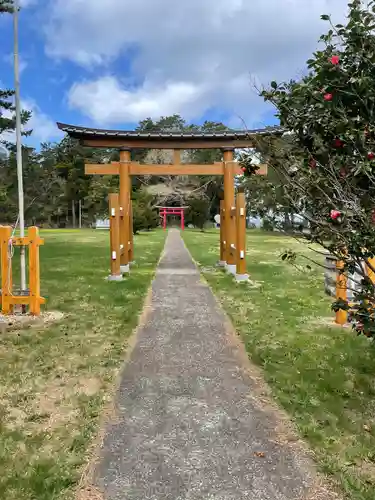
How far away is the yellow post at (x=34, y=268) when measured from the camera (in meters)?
6.50

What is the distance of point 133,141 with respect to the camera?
12.6m

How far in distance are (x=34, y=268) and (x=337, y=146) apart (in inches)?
192

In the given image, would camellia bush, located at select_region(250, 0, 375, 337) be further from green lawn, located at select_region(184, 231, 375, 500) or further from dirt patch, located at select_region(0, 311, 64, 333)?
dirt patch, located at select_region(0, 311, 64, 333)

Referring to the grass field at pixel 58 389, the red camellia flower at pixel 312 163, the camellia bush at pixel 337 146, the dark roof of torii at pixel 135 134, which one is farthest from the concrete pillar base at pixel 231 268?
the red camellia flower at pixel 312 163

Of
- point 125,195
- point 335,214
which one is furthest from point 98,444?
point 125,195

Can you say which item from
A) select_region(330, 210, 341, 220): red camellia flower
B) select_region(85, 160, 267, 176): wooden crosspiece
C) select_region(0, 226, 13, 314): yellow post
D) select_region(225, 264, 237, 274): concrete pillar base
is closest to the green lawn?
select_region(330, 210, 341, 220): red camellia flower

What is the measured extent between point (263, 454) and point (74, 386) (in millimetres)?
1846

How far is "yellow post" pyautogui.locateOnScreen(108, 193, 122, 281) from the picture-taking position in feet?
33.8

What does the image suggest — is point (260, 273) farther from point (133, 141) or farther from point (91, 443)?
point (91, 443)

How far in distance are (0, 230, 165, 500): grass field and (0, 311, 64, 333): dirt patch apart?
0.62ft

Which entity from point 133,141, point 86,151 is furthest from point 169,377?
point 86,151

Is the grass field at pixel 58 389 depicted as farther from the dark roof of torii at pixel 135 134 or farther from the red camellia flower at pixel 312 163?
the dark roof of torii at pixel 135 134

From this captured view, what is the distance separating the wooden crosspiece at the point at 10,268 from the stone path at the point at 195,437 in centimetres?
214

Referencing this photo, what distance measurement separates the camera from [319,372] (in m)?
4.28
